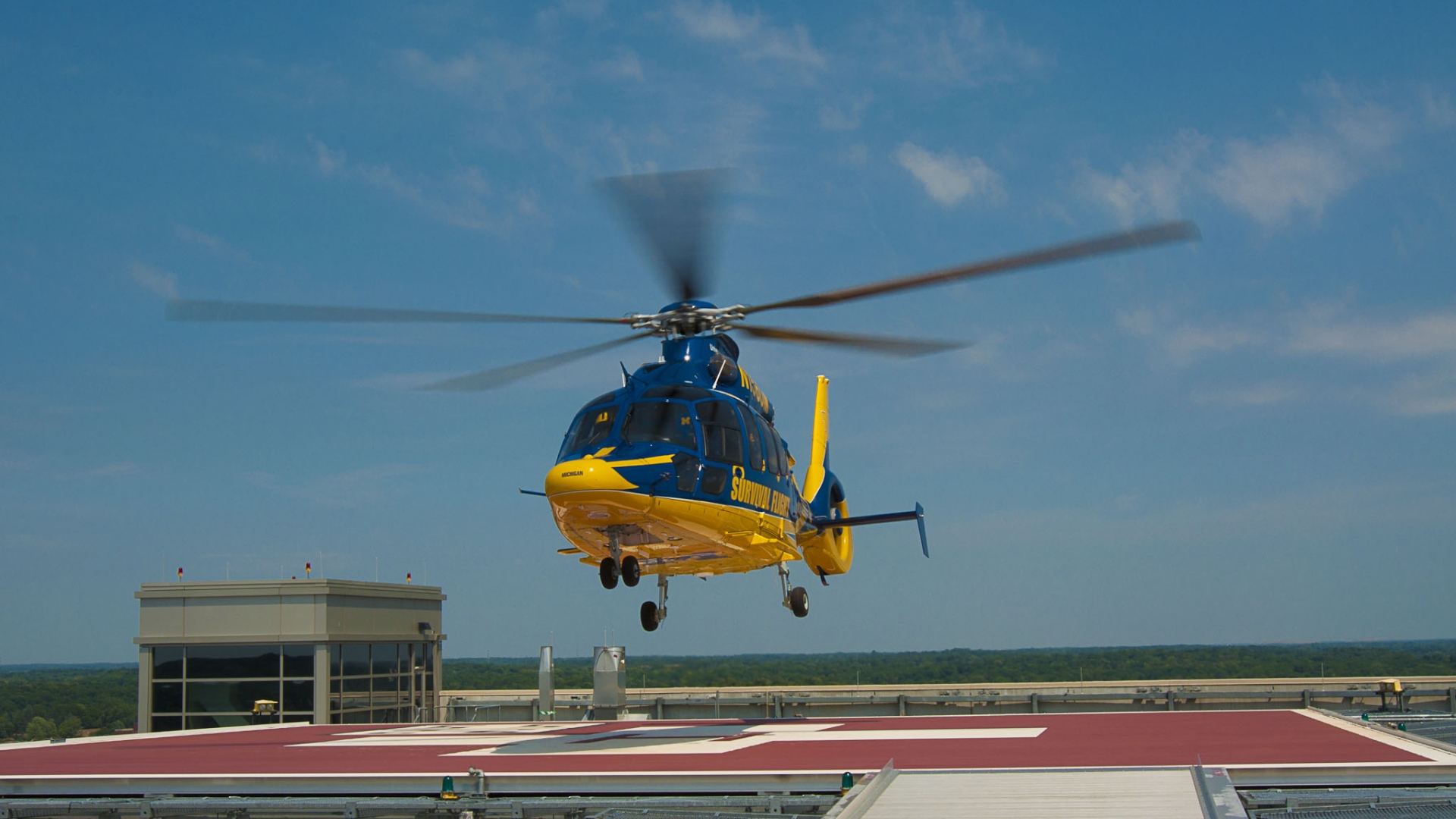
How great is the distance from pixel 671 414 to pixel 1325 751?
10.2 metres

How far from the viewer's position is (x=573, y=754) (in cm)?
1791

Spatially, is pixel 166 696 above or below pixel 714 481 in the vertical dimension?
below

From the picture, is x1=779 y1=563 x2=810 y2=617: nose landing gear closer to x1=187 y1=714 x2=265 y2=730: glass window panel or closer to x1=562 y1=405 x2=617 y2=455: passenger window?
x1=562 y1=405 x2=617 y2=455: passenger window

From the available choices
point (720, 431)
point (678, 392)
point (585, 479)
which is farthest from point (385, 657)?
point (585, 479)

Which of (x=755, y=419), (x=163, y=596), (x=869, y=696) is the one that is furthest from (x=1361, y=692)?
(x=163, y=596)

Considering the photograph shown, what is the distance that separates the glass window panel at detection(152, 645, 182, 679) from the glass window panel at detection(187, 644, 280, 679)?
1.02ft

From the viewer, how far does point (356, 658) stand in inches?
1406

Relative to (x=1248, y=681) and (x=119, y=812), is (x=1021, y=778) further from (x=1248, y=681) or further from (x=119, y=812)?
(x=1248, y=681)

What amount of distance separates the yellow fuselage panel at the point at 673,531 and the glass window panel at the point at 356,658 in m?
16.2

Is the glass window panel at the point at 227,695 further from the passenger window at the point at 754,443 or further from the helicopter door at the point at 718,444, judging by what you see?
the helicopter door at the point at 718,444

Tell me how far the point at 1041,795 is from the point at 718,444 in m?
8.99

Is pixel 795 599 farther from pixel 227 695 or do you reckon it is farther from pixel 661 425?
pixel 227 695

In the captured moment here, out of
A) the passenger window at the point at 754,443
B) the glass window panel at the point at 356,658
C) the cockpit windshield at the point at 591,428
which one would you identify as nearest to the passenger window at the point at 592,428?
the cockpit windshield at the point at 591,428

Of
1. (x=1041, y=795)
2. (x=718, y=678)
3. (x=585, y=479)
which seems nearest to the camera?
(x=1041, y=795)
